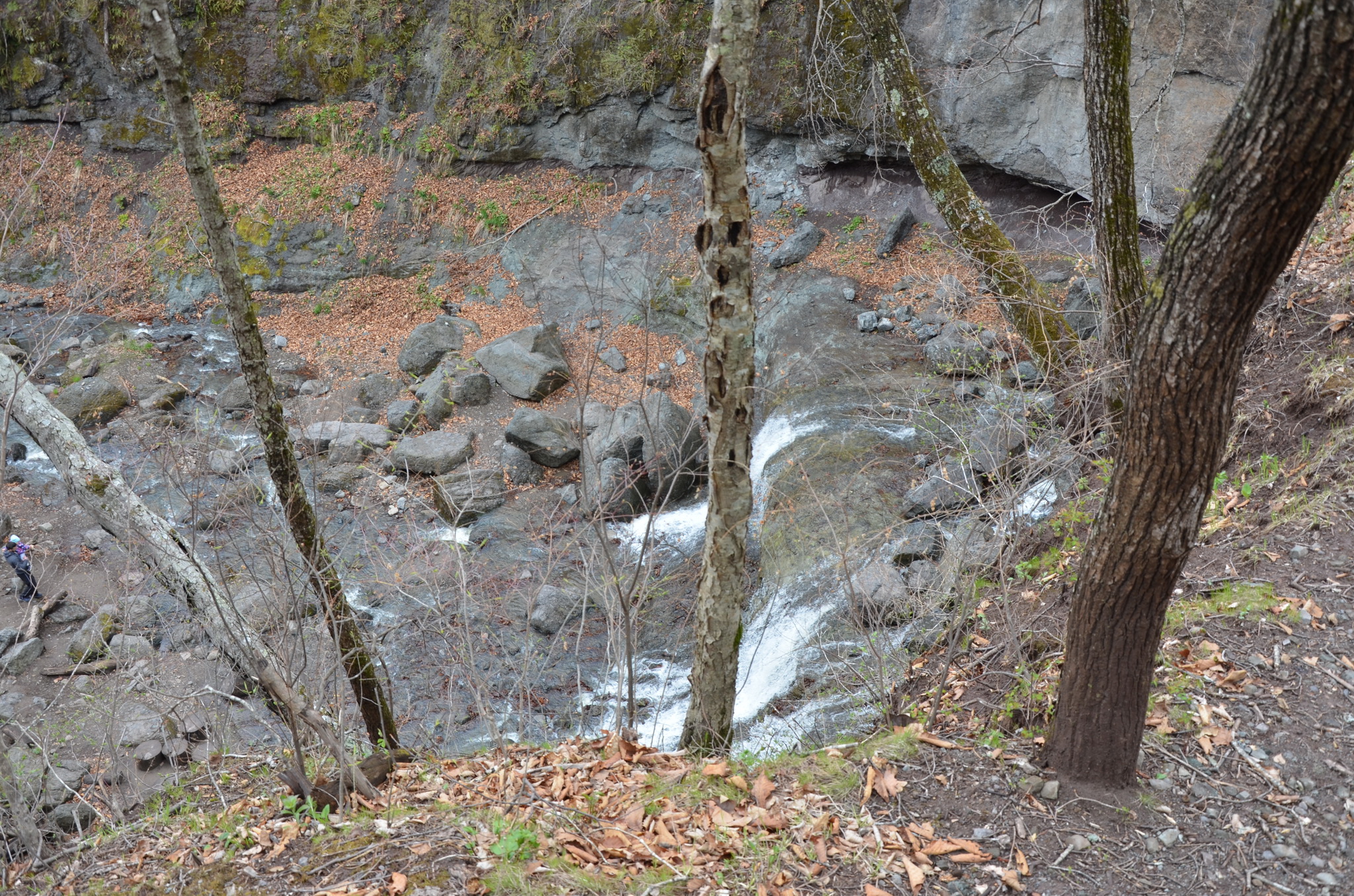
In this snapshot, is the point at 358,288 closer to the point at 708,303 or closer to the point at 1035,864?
the point at 708,303

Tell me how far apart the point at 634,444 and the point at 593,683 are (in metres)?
3.40

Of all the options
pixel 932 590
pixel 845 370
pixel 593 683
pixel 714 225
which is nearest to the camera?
pixel 714 225

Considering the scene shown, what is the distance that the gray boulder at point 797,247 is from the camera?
12.7 metres

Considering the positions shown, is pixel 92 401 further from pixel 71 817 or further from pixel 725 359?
pixel 725 359

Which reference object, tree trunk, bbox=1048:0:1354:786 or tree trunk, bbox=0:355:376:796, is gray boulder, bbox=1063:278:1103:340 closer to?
tree trunk, bbox=1048:0:1354:786

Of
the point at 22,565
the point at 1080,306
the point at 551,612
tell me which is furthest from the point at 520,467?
the point at 1080,306

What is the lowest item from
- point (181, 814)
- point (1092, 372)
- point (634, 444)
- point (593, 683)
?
point (593, 683)

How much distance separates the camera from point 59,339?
13836 millimetres

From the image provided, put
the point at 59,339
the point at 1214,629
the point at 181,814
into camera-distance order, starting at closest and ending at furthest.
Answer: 1. the point at 1214,629
2. the point at 181,814
3. the point at 59,339

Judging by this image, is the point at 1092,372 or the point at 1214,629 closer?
the point at 1214,629

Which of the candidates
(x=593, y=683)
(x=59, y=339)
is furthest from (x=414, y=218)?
(x=593, y=683)

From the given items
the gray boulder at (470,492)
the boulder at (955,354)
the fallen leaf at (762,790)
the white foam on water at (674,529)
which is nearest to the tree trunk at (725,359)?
the fallen leaf at (762,790)

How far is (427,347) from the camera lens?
500 inches

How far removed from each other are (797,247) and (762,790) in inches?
408
